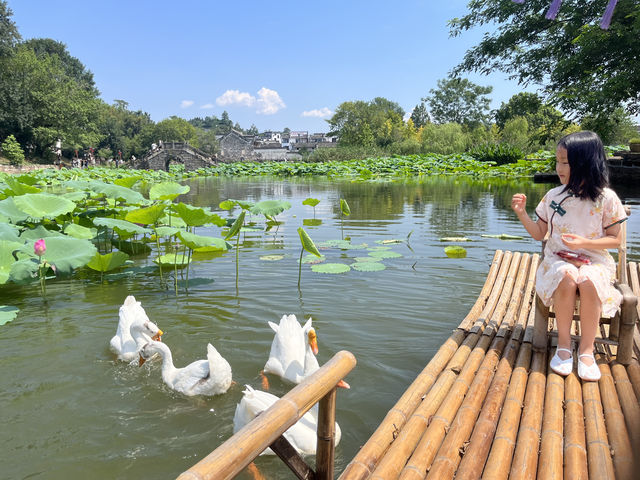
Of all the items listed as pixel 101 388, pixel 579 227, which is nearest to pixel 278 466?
pixel 101 388

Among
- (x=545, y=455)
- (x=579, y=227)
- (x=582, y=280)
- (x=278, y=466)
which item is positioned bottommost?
(x=278, y=466)

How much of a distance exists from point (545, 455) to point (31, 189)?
6294mm

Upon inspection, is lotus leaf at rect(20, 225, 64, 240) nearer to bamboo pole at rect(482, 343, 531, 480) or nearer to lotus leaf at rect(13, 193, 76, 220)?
lotus leaf at rect(13, 193, 76, 220)

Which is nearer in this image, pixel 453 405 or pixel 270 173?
pixel 453 405

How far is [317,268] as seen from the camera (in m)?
5.06

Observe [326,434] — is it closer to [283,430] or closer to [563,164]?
[283,430]

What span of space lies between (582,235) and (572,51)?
1500 cm

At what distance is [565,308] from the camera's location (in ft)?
7.32

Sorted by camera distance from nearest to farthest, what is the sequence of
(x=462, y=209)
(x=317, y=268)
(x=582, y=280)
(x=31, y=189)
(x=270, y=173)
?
1. (x=582, y=280)
2. (x=317, y=268)
3. (x=31, y=189)
4. (x=462, y=209)
5. (x=270, y=173)

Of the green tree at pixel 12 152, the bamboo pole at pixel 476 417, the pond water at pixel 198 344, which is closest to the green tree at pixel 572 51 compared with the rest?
the pond water at pixel 198 344

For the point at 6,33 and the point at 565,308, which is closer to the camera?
the point at 565,308

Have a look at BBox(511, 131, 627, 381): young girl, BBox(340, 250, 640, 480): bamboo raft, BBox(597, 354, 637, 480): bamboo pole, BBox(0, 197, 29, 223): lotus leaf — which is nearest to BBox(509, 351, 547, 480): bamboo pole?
BBox(340, 250, 640, 480): bamboo raft

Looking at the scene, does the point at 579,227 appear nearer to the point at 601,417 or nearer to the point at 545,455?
the point at 601,417

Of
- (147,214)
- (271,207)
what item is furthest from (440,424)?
(147,214)
